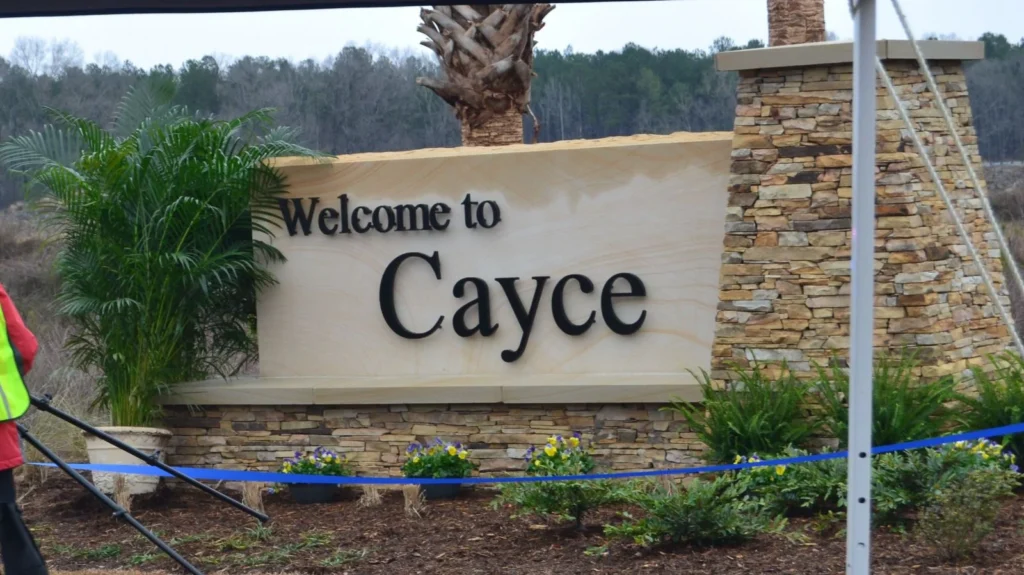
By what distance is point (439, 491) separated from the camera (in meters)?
9.64

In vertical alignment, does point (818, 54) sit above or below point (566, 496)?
above

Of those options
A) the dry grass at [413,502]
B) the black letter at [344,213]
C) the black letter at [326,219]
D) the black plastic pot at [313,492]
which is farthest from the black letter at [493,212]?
the black plastic pot at [313,492]

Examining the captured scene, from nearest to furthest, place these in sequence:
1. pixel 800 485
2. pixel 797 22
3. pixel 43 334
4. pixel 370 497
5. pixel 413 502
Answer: pixel 800 485
pixel 413 502
pixel 370 497
pixel 797 22
pixel 43 334

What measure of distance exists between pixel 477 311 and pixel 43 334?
12.3 m

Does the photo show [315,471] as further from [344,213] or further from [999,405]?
[999,405]

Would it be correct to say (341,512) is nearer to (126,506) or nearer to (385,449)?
(385,449)

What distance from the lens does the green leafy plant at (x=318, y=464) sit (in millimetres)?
9953

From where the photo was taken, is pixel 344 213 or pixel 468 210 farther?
pixel 344 213

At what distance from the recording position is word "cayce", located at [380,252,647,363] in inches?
394

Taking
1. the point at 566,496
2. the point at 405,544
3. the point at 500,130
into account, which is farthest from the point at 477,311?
the point at 500,130

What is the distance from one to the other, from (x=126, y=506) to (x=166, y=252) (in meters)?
2.12

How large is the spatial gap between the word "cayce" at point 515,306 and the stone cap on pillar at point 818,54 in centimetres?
197

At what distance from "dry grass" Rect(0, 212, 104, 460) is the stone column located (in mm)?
4885

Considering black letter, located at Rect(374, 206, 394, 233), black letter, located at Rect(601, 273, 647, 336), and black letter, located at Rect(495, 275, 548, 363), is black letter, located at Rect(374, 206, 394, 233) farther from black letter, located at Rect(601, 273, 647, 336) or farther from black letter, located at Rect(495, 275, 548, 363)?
black letter, located at Rect(601, 273, 647, 336)
